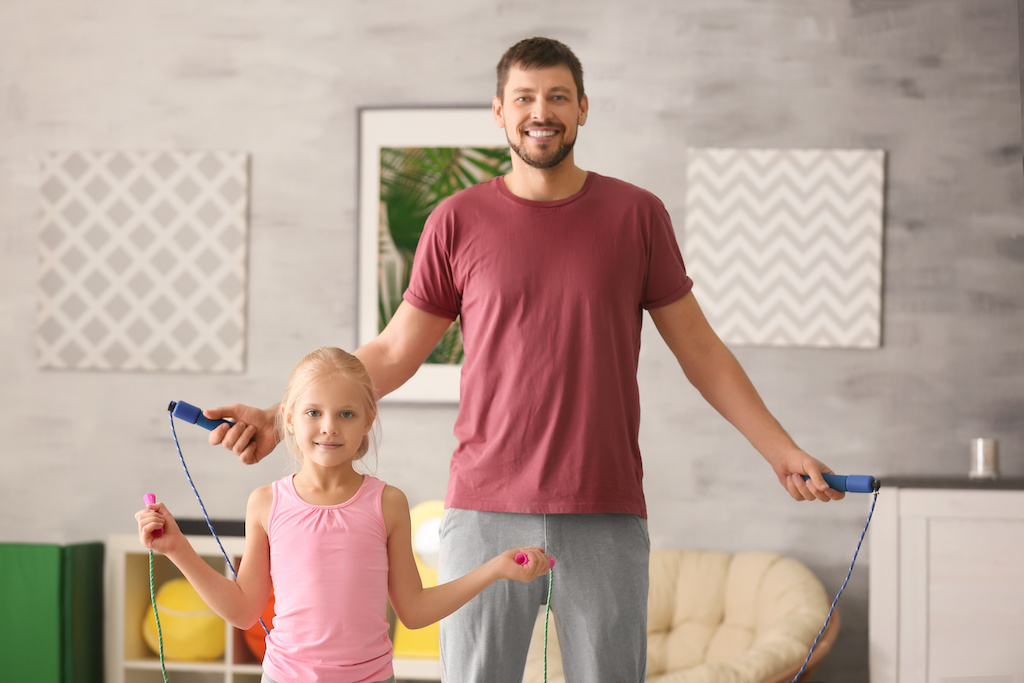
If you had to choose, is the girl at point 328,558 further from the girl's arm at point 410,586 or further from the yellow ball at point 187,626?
the yellow ball at point 187,626

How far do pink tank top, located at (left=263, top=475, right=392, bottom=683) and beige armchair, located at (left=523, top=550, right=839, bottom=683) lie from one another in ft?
4.28

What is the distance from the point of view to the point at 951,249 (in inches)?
117

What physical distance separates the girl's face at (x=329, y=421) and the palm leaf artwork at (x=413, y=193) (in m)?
1.84

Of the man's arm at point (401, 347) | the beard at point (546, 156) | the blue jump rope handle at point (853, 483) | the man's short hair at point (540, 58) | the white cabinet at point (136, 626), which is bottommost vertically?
the white cabinet at point (136, 626)

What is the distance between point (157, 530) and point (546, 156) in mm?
762

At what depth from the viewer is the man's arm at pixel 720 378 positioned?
147 centimetres

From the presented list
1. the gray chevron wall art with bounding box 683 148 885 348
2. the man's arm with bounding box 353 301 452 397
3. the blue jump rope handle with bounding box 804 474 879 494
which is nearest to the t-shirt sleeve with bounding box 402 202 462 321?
the man's arm with bounding box 353 301 452 397

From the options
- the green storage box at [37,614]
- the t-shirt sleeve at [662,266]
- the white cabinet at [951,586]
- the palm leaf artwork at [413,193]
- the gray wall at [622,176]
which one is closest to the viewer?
the t-shirt sleeve at [662,266]

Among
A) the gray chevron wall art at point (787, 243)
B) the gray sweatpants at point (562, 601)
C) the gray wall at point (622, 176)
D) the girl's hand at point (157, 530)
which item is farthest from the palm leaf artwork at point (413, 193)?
the girl's hand at point (157, 530)

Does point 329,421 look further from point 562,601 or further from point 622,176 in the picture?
point 622,176

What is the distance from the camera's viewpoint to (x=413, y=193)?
10.2 feet

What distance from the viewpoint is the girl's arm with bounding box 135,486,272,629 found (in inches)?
44.5

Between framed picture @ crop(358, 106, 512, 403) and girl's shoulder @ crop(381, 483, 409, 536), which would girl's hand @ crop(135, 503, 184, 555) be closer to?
girl's shoulder @ crop(381, 483, 409, 536)

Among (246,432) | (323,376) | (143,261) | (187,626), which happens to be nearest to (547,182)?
(323,376)
